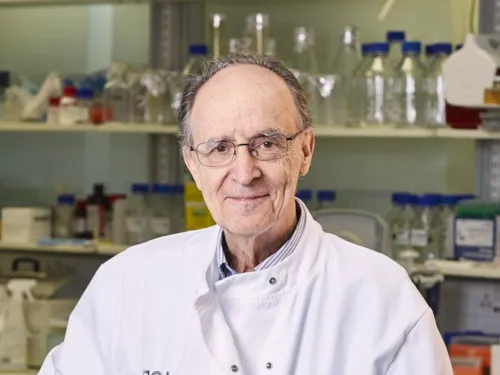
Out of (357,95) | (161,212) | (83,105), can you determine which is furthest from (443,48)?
(83,105)

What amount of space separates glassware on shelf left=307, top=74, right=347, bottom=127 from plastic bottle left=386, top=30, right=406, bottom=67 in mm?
142

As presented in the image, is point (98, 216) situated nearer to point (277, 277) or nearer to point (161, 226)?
point (161, 226)

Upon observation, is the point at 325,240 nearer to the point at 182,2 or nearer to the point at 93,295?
the point at 93,295

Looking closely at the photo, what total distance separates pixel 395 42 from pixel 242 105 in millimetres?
1287

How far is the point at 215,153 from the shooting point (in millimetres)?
1267

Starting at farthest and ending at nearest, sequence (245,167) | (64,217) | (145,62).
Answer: (145,62) → (64,217) → (245,167)

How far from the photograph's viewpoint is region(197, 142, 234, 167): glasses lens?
1.26 metres

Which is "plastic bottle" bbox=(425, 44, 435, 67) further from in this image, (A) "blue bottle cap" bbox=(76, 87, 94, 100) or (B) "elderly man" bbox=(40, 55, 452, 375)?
(B) "elderly man" bbox=(40, 55, 452, 375)

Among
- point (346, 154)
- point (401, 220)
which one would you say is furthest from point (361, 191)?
point (401, 220)

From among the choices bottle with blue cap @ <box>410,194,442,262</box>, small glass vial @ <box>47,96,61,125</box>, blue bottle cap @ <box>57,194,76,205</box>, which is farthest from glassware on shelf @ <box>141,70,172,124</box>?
bottle with blue cap @ <box>410,194,442,262</box>

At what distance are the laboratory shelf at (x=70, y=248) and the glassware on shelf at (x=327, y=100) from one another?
63 cm

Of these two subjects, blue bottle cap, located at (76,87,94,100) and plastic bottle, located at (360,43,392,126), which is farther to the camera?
blue bottle cap, located at (76,87,94,100)

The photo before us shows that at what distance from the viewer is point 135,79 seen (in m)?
2.60

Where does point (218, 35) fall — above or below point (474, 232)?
above
